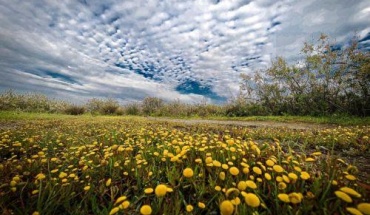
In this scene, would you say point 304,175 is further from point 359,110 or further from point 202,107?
point 202,107

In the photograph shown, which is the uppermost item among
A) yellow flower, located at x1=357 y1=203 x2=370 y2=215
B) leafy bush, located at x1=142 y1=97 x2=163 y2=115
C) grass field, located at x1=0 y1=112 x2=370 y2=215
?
leafy bush, located at x1=142 y1=97 x2=163 y2=115

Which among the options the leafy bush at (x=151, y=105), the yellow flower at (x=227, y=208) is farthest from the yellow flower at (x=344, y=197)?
the leafy bush at (x=151, y=105)

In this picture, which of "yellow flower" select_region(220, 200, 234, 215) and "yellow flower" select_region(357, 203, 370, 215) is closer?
"yellow flower" select_region(357, 203, 370, 215)

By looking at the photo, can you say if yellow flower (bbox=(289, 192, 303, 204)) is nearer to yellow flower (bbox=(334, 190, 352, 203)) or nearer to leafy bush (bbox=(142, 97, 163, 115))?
yellow flower (bbox=(334, 190, 352, 203))

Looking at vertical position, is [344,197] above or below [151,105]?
below

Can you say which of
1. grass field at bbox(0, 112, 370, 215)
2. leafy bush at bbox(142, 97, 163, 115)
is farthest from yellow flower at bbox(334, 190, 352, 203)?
leafy bush at bbox(142, 97, 163, 115)

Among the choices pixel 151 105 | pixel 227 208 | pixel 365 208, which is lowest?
pixel 227 208

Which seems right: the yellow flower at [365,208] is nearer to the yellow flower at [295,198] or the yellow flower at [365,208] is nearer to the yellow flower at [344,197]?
the yellow flower at [344,197]

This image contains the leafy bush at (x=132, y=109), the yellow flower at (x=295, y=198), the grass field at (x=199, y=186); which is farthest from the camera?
the leafy bush at (x=132, y=109)

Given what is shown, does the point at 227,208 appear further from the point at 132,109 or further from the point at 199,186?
the point at 132,109

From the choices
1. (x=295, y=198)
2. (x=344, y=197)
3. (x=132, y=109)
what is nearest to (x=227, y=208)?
(x=295, y=198)

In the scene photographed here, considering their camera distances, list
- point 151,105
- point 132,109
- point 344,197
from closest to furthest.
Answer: point 344,197
point 132,109
point 151,105

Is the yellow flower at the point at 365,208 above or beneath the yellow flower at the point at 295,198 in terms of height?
above

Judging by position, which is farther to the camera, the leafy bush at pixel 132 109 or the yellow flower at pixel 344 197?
the leafy bush at pixel 132 109
